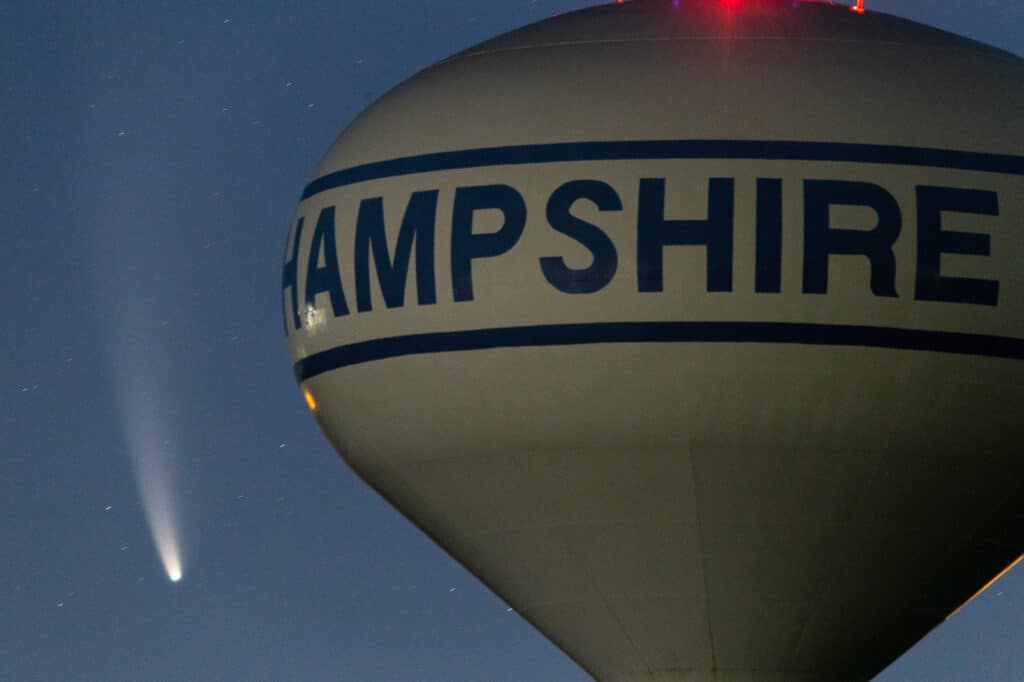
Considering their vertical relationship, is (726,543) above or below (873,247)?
below

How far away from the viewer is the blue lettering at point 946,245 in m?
26.4

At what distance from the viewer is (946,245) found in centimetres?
2644

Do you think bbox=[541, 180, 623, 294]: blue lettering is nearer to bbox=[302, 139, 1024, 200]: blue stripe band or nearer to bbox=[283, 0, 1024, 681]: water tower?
bbox=[283, 0, 1024, 681]: water tower

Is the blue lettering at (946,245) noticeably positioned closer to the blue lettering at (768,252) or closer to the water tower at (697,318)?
the water tower at (697,318)

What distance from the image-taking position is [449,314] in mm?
26938

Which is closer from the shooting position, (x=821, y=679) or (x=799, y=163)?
(x=799, y=163)

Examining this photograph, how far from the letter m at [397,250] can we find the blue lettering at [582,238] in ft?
3.52

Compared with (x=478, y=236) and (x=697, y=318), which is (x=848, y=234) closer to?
(x=697, y=318)

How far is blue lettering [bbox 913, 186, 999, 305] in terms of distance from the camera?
26.4 meters

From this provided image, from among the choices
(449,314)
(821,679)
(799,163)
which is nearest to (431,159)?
(449,314)

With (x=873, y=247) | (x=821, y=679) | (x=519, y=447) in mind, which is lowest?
(x=821, y=679)

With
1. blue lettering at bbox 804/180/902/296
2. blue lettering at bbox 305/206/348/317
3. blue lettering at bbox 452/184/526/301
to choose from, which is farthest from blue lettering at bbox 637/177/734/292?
blue lettering at bbox 305/206/348/317

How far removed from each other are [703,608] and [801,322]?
2985 mm

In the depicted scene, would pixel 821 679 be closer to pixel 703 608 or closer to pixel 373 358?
pixel 703 608
